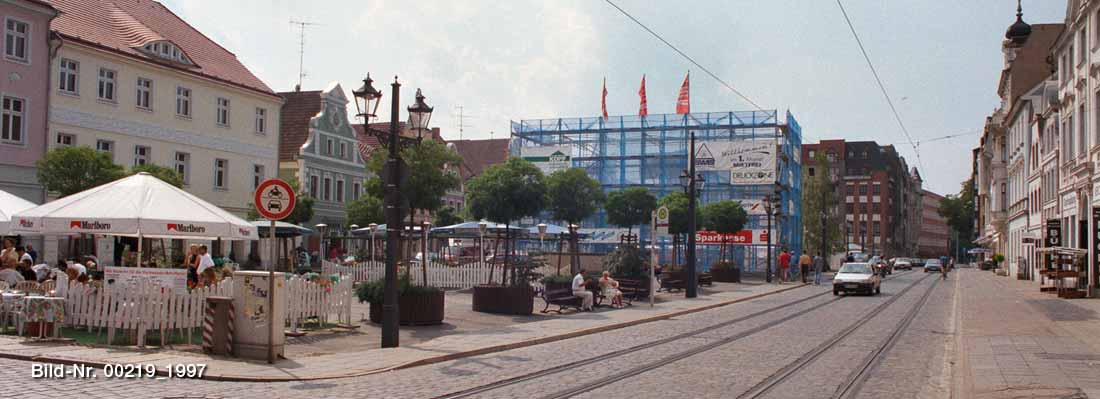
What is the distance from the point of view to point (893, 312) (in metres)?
26.2

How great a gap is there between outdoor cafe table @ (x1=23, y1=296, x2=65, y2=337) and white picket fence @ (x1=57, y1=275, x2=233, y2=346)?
44 cm

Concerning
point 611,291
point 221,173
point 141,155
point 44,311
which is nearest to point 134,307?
point 44,311

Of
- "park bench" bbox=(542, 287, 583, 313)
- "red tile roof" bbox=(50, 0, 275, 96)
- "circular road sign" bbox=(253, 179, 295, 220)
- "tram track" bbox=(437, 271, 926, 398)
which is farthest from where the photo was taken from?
"red tile roof" bbox=(50, 0, 275, 96)

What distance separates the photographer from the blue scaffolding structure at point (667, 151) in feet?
209

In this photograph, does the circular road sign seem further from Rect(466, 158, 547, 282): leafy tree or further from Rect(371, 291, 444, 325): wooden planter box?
Rect(466, 158, 547, 282): leafy tree

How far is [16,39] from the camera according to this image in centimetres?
3005

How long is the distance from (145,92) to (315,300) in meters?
24.3

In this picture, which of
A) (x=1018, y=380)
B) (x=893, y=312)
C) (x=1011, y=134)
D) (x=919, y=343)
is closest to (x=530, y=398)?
(x=1018, y=380)

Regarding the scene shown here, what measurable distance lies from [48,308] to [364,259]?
2546 cm

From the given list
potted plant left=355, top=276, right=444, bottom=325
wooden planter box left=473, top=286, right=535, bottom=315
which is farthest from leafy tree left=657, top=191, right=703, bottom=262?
potted plant left=355, top=276, right=444, bottom=325

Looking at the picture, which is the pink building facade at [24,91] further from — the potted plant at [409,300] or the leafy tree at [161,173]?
the potted plant at [409,300]

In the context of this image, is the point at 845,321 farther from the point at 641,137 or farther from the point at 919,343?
the point at 641,137

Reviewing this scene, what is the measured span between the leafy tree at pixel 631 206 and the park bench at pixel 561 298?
73.1ft

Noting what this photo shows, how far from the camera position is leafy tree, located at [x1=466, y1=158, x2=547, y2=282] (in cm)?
3225
